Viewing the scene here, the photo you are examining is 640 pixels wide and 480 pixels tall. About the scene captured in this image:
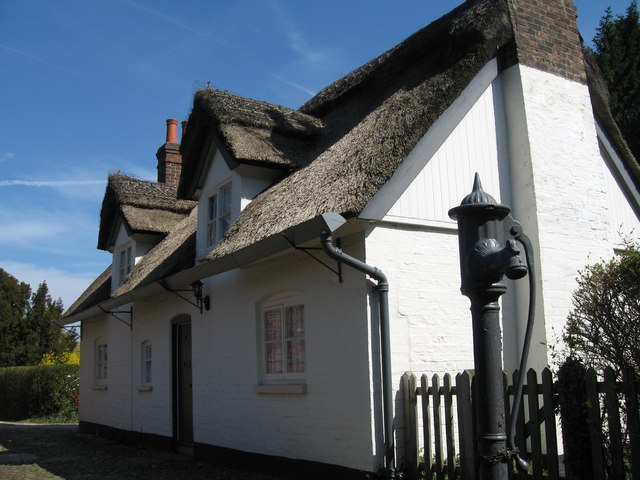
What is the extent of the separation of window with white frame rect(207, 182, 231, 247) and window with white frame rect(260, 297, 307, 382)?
2.27 meters

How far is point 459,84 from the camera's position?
27.6 ft

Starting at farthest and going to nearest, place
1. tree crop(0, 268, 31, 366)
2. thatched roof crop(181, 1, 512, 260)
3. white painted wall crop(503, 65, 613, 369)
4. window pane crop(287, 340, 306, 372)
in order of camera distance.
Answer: tree crop(0, 268, 31, 366), window pane crop(287, 340, 306, 372), white painted wall crop(503, 65, 613, 369), thatched roof crop(181, 1, 512, 260)

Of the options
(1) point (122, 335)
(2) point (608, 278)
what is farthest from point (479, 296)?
(1) point (122, 335)

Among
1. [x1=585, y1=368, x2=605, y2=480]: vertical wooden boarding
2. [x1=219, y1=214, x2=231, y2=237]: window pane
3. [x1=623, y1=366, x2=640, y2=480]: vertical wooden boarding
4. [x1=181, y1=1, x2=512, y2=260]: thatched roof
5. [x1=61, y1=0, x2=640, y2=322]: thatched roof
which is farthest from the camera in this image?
[x1=219, y1=214, x2=231, y2=237]: window pane

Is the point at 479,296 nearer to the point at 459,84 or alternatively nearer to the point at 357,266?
the point at 357,266

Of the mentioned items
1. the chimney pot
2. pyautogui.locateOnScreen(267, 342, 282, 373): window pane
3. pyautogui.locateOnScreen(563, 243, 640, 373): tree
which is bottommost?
pyautogui.locateOnScreen(267, 342, 282, 373): window pane

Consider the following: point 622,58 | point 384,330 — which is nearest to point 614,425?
point 384,330

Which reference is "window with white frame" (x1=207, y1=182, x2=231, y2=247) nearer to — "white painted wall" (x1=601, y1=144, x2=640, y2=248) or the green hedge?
"white painted wall" (x1=601, y1=144, x2=640, y2=248)

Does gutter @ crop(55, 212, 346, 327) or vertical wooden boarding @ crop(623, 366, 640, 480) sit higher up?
gutter @ crop(55, 212, 346, 327)

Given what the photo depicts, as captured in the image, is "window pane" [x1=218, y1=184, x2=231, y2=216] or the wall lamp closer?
the wall lamp

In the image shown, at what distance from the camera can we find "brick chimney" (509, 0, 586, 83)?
930cm

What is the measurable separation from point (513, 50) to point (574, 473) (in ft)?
19.5

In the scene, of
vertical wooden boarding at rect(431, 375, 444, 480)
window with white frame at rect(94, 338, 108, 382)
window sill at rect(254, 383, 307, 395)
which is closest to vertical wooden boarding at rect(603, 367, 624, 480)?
vertical wooden boarding at rect(431, 375, 444, 480)

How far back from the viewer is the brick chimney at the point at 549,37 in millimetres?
9305
